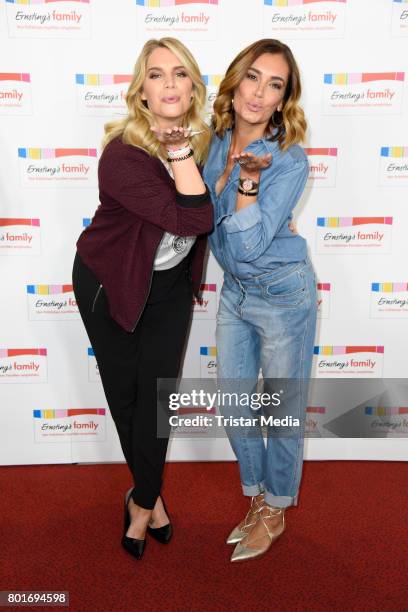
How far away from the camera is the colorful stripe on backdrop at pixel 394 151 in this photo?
244cm

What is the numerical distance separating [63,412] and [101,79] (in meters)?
1.47

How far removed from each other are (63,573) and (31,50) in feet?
6.39

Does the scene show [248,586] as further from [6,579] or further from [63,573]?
[6,579]

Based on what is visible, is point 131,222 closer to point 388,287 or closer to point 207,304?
point 207,304

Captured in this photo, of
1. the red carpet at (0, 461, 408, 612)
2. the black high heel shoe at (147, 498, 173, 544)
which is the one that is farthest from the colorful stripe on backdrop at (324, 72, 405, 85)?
the black high heel shoe at (147, 498, 173, 544)

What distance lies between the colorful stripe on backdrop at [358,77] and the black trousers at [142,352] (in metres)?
0.99

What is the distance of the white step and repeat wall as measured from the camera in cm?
229

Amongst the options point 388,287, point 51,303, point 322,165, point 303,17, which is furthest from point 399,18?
point 51,303

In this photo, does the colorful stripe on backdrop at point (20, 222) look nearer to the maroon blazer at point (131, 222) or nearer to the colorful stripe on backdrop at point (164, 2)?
the maroon blazer at point (131, 222)

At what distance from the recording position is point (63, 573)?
206cm

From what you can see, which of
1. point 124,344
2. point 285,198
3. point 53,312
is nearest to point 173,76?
point 285,198

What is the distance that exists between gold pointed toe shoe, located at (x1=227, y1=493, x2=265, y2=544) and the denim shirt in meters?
0.93

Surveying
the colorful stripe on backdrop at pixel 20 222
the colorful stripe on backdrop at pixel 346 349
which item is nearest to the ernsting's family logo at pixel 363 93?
the colorful stripe on backdrop at pixel 346 349

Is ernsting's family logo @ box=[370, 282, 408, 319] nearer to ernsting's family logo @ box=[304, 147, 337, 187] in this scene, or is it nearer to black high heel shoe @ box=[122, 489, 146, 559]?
ernsting's family logo @ box=[304, 147, 337, 187]
